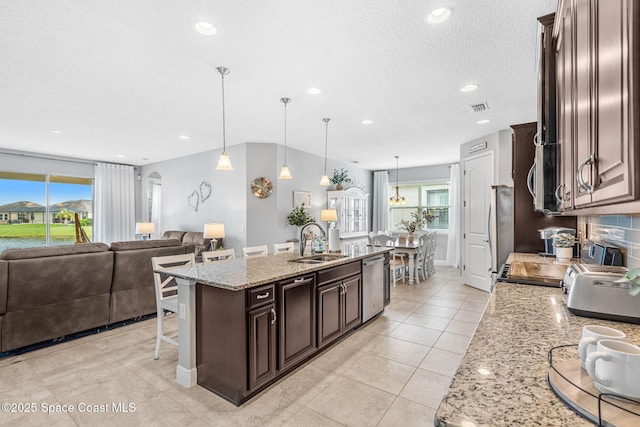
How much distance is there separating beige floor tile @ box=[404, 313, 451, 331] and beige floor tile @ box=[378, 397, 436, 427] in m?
1.63

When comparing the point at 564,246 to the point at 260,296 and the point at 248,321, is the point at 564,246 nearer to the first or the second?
the point at 260,296

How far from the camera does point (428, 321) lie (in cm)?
387

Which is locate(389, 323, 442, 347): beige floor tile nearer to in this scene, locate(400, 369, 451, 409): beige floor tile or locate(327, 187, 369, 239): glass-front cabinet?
locate(400, 369, 451, 409): beige floor tile

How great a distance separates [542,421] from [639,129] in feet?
2.03

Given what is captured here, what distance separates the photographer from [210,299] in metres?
2.29

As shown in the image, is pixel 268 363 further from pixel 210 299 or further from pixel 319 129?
pixel 319 129

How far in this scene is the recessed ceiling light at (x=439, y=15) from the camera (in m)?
2.07

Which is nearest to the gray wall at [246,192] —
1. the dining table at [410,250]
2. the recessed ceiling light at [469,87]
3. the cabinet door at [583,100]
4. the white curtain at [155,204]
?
the white curtain at [155,204]

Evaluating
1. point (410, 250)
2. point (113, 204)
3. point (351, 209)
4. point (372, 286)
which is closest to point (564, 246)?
point (372, 286)

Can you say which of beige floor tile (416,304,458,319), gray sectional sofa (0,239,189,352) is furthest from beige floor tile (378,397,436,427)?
gray sectional sofa (0,239,189,352)

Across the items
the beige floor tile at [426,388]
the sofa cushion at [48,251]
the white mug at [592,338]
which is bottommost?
the beige floor tile at [426,388]

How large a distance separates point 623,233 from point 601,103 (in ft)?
4.60

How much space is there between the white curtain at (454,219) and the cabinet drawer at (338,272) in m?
5.40

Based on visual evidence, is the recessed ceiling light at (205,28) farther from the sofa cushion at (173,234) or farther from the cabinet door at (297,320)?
the sofa cushion at (173,234)
